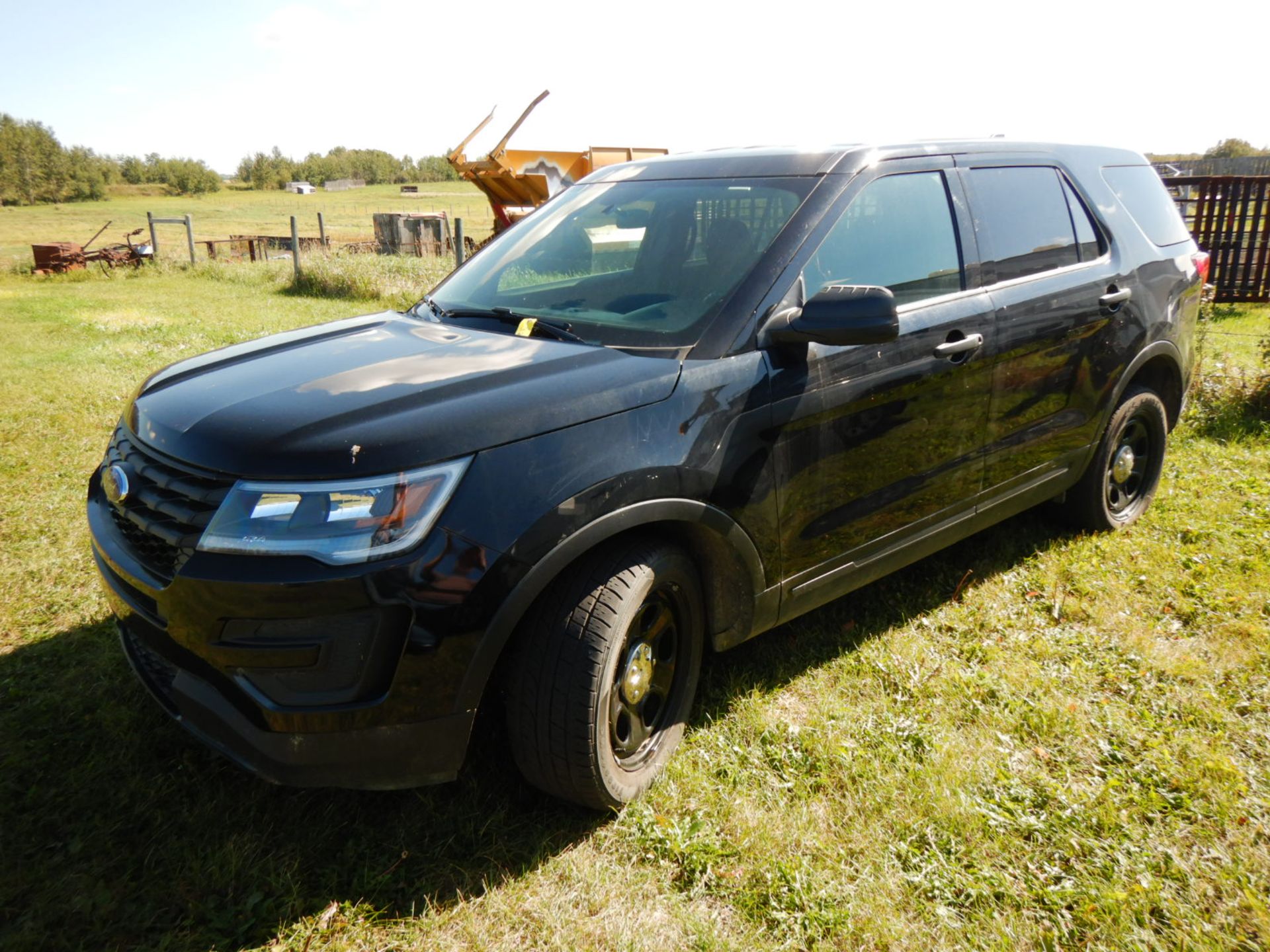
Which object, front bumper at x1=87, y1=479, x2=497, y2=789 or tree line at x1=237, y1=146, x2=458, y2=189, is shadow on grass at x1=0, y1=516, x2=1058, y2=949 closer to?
front bumper at x1=87, y1=479, x2=497, y2=789

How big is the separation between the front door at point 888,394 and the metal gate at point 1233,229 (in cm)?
1108

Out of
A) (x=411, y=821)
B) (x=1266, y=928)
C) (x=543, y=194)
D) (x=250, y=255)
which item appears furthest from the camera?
(x=250, y=255)

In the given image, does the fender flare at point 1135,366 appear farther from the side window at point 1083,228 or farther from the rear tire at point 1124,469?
the side window at point 1083,228

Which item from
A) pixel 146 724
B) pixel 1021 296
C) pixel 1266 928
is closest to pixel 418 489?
pixel 146 724

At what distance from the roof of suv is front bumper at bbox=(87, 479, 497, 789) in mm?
1829

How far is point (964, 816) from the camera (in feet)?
8.64

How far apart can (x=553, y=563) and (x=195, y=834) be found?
1341 millimetres

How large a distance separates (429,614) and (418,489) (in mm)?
290

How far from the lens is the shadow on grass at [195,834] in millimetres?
2305

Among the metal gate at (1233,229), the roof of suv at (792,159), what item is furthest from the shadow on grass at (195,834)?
the metal gate at (1233,229)

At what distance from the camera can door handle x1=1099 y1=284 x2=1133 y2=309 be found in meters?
3.95

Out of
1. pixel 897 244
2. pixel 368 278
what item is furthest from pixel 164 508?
pixel 368 278

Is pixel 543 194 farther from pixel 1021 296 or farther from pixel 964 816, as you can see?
pixel 964 816

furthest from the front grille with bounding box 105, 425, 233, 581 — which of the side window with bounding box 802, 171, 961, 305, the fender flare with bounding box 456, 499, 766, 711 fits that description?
the side window with bounding box 802, 171, 961, 305
